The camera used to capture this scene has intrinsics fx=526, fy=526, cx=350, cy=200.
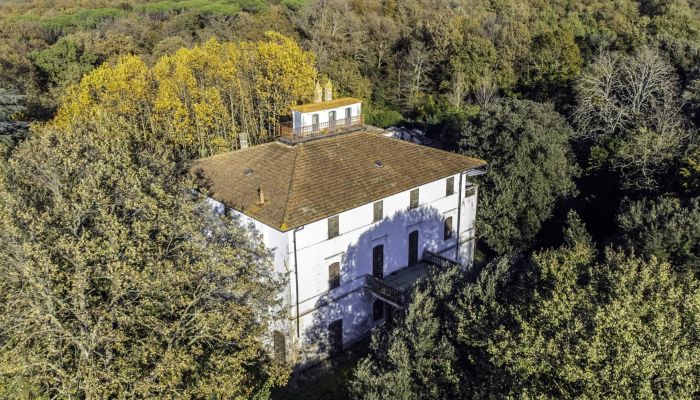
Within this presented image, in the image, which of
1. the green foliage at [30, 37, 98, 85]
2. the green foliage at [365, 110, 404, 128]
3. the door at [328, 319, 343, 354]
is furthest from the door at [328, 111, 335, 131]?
the green foliage at [30, 37, 98, 85]

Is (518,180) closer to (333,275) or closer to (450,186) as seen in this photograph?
(450,186)

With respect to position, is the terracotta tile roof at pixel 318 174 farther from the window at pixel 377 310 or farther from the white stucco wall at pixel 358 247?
the window at pixel 377 310

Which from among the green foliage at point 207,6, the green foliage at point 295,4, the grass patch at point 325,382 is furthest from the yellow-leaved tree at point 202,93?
the green foliage at point 207,6

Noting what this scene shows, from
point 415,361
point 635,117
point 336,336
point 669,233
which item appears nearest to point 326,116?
point 336,336

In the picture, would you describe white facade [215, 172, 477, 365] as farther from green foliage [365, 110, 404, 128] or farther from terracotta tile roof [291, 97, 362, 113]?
green foliage [365, 110, 404, 128]

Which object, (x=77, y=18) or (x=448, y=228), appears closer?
(x=448, y=228)
